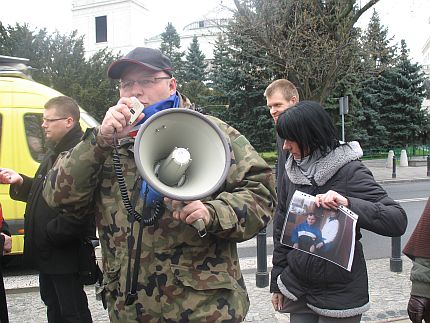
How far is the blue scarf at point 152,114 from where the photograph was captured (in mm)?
1759

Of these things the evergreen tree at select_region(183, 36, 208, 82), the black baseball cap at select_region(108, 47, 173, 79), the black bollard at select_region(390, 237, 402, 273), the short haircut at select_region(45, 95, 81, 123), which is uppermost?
the evergreen tree at select_region(183, 36, 208, 82)

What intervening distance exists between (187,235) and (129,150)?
420 millimetres

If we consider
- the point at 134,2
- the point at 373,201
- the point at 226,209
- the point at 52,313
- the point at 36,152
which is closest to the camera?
the point at 226,209

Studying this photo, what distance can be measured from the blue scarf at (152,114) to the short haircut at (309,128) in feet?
2.19

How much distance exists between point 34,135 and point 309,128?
16.0 feet

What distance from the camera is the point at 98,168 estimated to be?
191cm

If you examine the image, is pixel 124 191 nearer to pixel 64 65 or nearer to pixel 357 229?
pixel 357 229

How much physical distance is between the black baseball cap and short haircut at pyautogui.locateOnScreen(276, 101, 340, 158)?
27.9 inches

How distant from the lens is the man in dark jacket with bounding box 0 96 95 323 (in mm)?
3088

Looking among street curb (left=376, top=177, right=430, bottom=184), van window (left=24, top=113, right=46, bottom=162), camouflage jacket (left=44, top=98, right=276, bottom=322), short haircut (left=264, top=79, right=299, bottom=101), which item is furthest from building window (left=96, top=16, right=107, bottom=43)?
camouflage jacket (left=44, top=98, right=276, bottom=322)

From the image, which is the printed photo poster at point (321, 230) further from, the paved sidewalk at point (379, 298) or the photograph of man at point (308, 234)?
the paved sidewalk at point (379, 298)

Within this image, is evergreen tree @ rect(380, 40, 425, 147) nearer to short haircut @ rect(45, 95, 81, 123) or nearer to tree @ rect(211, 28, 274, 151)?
tree @ rect(211, 28, 274, 151)

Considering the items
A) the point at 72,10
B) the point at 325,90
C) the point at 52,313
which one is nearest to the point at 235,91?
the point at 325,90

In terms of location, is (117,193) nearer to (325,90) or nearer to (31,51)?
(325,90)
